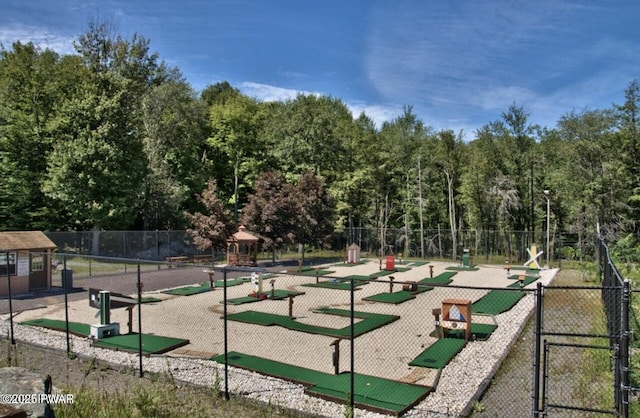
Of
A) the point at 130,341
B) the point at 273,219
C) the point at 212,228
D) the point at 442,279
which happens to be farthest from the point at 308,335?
the point at 273,219

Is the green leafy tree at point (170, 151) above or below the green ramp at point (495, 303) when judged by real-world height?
above

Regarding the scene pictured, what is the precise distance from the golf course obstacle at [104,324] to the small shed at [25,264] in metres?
7.20

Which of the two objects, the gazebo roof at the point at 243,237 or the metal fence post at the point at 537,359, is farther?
the gazebo roof at the point at 243,237

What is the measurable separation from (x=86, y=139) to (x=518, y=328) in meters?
27.7

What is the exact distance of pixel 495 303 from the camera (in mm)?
16828

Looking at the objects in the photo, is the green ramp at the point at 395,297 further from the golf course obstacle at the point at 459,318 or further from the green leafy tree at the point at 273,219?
the green leafy tree at the point at 273,219

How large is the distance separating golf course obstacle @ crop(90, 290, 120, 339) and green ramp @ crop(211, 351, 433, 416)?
3.34m

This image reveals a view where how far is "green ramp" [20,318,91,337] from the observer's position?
12141 mm

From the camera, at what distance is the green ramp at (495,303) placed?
15688 millimetres

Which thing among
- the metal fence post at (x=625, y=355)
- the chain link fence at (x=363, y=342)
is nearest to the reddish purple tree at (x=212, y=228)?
the chain link fence at (x=363, y=342)

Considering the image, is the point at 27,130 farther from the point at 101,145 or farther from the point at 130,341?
the point at 130,341

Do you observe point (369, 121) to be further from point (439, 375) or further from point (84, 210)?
point (439, 375)

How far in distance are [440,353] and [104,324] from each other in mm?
7850

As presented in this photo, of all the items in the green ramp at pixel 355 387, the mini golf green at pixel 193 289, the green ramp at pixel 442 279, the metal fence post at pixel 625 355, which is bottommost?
the green ramp at pixel 442 279
